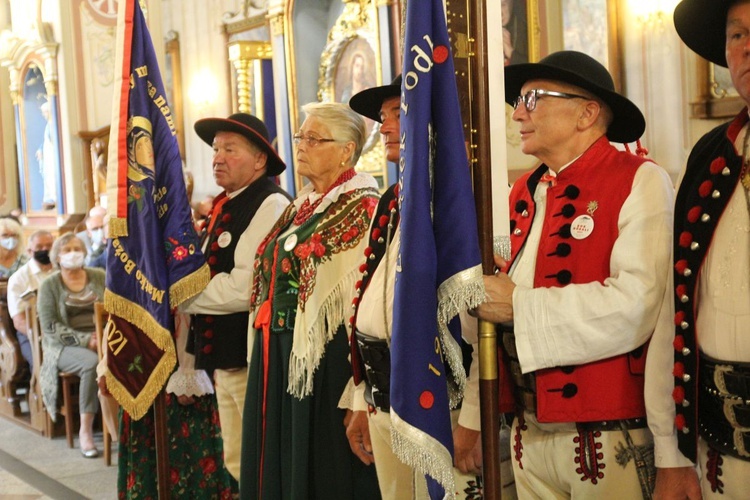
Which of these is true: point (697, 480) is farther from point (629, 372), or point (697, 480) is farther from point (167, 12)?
point (167, 12)

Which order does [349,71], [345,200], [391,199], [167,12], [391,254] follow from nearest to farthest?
[391,254], [391,199], [345,200], [349,71], [167,12]

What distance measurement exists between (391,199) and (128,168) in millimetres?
1126

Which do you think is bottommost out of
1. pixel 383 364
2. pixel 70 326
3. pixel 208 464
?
pixel 208 464

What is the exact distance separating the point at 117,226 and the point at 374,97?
1.11m

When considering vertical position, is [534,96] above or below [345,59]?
below

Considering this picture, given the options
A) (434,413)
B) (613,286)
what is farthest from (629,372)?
(434,413)

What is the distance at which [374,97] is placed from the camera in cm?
273

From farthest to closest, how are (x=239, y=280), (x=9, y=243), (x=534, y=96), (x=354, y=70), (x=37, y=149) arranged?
(x=37, y=149) < (x=354, y=70) < (x=9, y=243) < (x=239, y=280) < (x=534, y=96)

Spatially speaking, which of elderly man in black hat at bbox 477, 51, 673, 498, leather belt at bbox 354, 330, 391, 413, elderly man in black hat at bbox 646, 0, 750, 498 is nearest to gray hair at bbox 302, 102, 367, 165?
leather belt at bbox 354, 330, 391, 413

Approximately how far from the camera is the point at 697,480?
1.82m

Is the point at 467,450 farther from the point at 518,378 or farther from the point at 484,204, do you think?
the point at 484,204

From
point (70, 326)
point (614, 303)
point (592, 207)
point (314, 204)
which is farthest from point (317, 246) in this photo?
point (70, 326)

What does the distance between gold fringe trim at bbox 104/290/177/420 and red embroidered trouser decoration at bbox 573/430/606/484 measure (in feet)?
5.79

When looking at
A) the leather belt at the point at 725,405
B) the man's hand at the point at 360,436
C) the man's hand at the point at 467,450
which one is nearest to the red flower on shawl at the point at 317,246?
the man's hand at the point at 360,436
